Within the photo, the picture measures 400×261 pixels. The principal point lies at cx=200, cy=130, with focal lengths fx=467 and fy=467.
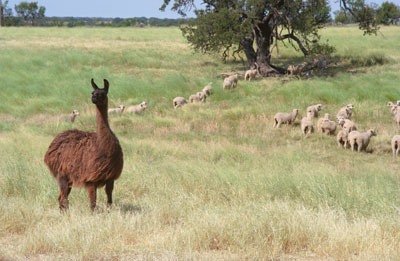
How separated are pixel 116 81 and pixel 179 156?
11.0 meters

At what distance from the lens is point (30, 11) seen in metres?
123

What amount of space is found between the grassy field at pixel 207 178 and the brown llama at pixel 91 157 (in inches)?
14.7

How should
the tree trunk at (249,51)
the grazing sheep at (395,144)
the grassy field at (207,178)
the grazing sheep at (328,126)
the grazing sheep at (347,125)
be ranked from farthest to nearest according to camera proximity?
the tree trunk at (249,51) < the grazing sheep at (328,126) < the grazing sheep at (347,125) < the grazing sheep at (395,144) < the grassy field at (207,178)

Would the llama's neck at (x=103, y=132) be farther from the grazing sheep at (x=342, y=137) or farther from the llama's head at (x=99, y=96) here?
the grazing sheep at (x=342, y=137)

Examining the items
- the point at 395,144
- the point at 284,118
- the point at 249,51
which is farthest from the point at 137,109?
the point at 249,51

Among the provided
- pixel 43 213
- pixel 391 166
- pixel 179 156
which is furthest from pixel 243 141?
pixel 43 213

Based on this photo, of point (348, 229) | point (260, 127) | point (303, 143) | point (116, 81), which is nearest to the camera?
point (348, 229)

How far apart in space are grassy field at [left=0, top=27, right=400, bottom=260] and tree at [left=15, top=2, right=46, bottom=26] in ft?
353

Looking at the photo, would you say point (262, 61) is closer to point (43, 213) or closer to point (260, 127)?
point (260, 127)

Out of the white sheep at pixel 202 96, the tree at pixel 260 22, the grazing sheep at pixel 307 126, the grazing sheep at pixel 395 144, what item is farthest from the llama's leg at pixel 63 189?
the tree at pixel 260 22

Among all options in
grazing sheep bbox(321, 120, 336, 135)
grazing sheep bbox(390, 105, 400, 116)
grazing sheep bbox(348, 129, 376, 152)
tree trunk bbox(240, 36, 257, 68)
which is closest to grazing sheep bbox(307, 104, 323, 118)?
grazing sheep bbox(321, 120, 336, 135)

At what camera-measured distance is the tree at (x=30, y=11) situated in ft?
396

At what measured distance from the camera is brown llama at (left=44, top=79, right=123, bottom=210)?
5297 millimetres

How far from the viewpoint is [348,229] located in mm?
5012
